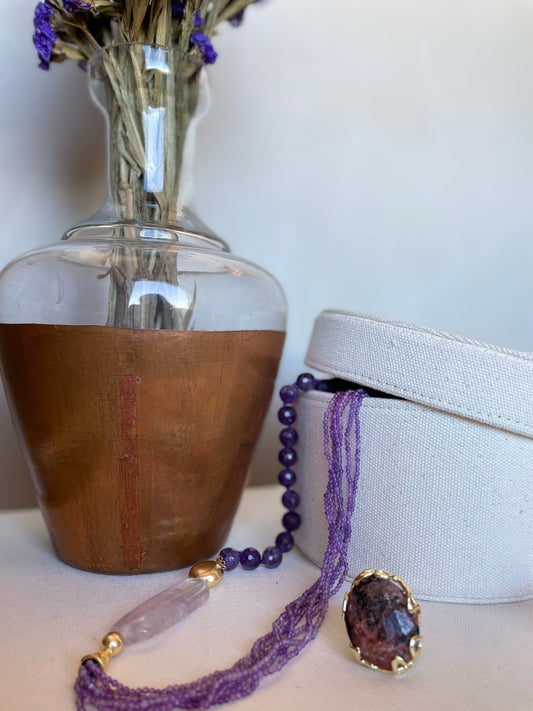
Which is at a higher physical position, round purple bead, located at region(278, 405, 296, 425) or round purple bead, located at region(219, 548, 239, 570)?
round purple bead, located at region(278, 405, 296, 425)

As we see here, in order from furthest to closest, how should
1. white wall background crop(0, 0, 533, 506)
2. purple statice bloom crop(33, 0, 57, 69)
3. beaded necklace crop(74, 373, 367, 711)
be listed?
1. white wall background crop(0, 0, 533, 506)
2. purple statice bloom crop(33, 0, 57, 69)
3. beaded necklace crop(74, 373, 367, 711)

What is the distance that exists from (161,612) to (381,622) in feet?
0.49

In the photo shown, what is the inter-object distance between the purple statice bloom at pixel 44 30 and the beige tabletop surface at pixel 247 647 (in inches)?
19.0

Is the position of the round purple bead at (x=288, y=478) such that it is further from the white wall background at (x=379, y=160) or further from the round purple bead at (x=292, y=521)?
the white wall background at (x=379, y=160)

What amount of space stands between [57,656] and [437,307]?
73 centimetres

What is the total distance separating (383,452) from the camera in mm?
486

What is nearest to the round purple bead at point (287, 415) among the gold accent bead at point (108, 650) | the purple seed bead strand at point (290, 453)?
the purple seed bead strand at point (290, 453)

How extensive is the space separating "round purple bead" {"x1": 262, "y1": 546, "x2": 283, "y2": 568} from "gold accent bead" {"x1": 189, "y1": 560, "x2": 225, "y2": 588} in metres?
0.05

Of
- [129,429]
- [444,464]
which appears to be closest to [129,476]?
[129,429]

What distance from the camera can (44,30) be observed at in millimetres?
554

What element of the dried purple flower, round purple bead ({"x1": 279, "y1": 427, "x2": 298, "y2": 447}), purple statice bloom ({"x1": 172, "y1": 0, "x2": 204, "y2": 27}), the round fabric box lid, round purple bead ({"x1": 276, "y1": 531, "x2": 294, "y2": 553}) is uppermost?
purple statice bloom ({"x1": 172, "y1": 0, "x2": 204, "y2": 27})

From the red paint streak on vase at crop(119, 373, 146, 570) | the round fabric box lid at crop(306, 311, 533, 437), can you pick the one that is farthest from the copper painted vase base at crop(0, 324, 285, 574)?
the round fabric box lid at crop(306, 311, 533, 437)

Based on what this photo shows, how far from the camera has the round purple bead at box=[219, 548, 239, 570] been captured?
0.52m

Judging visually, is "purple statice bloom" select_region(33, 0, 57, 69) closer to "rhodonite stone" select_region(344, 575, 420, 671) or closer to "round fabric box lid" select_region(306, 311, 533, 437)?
"round fabric box lid" select_region(306, 311, 533, 437)
